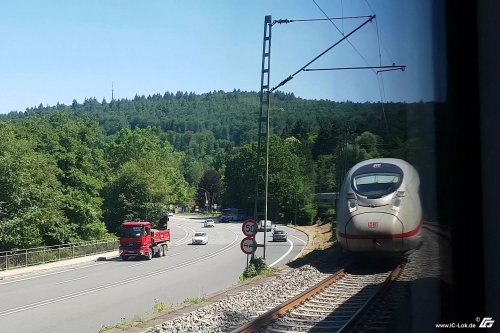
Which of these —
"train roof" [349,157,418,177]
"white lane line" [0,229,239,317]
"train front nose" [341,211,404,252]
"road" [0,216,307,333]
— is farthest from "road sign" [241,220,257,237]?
"train roof" [349,157,418,177]

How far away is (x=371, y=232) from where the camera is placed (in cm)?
1164

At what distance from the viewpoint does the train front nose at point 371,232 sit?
11.1 metres

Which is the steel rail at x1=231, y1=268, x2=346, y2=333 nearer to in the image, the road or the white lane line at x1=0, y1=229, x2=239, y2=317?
the road

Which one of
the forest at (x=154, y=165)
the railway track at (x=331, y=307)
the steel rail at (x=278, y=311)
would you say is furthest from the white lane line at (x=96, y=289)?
the railway track at (x=331, y=307)

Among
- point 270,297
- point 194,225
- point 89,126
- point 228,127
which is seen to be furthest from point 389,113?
point 228,127

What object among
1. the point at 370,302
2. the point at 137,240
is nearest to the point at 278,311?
the point at 370,302

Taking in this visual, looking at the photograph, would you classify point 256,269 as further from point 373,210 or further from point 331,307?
point 331,307

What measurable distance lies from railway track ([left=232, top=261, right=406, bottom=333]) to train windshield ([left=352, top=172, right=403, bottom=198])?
174 cm

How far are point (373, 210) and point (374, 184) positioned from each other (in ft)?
1.86

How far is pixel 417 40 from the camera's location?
18.8ft

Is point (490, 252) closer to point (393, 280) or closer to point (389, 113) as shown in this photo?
point (389, 113)

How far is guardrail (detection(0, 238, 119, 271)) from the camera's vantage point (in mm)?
34031

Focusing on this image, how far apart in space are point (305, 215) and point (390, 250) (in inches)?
549

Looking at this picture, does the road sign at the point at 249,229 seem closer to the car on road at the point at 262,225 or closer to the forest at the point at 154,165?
the car on road at the point at 262,225
